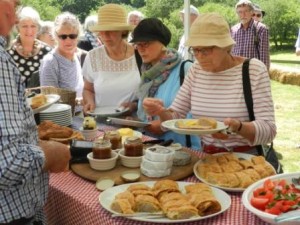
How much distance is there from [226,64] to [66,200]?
3.51 feet

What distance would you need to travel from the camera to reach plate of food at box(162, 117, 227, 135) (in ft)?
5.83

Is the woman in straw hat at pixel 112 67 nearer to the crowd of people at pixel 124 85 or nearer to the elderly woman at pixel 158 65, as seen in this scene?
the crowd of people at pixel 124 85

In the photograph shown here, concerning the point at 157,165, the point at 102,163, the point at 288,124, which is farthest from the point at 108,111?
the point at 288,124

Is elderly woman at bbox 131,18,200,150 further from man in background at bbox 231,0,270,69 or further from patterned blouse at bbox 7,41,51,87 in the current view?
man in background at bbox 231,0,270,69

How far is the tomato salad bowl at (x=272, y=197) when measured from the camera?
1.36m

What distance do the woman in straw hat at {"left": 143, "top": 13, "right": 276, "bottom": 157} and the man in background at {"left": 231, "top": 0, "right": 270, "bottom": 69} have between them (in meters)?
3.89

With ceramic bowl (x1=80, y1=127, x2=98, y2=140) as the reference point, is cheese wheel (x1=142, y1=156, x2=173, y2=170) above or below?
above

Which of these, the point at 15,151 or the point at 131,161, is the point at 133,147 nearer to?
the point at 131,161

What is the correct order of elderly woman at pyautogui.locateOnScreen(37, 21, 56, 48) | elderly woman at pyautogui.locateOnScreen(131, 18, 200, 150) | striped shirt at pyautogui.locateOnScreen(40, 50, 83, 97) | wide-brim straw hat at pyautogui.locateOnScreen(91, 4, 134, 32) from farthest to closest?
elderly woman at pyautogui.locateOnScreen(37, 21, 56, 48) → striped shirt at pyautogui.locateOnScreen(40, 50, 83, 97) → wide-brim straw hat at pyautogui.locateOnScreen(91, 4, 134, 32) → elderly woman at pyautogui.locateOnScreen(131, 18, 200, 150)

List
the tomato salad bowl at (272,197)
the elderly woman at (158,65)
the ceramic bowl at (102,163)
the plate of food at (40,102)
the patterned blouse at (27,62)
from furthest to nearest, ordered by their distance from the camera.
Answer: the patterned blouse at (27,62) → the elderly woman at (158,65) → the plate of food at (40,102) → the ceramic bowl at (102,163) → the tomato salad bowl at (272,197)

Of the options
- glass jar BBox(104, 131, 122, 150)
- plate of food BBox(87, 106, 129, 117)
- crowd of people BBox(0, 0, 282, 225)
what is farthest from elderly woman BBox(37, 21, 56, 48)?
glass jar BBox(104, 131, 122, 150)

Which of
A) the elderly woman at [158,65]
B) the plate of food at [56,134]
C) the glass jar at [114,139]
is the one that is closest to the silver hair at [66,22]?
the elderly woman at [158,65]

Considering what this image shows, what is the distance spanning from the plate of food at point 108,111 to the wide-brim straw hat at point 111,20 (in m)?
0.59

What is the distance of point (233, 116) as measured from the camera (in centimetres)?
217
